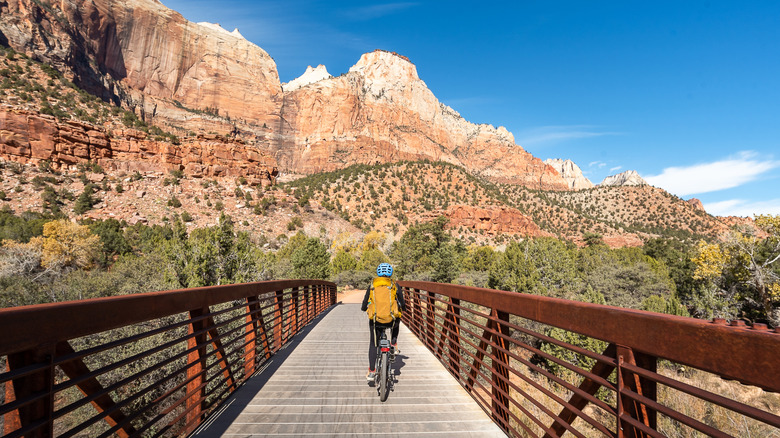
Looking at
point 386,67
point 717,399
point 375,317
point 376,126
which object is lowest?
point 375,317

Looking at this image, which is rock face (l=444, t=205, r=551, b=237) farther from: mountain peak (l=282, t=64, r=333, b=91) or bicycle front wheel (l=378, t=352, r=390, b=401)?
mountain peak (l=282, t=64, r=333, b=91)

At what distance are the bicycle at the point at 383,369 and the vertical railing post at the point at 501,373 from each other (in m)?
1.23

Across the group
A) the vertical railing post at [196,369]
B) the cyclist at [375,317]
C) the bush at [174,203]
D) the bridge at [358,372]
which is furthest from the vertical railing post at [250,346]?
the bush at [174,203]

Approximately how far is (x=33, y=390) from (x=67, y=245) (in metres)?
35.7

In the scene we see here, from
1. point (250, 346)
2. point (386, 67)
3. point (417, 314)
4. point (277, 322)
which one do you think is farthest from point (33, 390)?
point (386, 67)

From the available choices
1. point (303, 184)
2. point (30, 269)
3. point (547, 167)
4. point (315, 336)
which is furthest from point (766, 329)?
point (547, 167)

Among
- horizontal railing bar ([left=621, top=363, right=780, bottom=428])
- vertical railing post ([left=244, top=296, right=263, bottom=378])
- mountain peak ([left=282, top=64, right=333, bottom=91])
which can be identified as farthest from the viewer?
mountain peak ([left=282, top=64, right=333, bottom=91])

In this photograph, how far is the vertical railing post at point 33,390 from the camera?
171 centimetres

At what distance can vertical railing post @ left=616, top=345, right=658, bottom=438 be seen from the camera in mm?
1866

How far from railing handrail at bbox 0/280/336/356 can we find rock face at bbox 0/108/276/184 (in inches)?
2224

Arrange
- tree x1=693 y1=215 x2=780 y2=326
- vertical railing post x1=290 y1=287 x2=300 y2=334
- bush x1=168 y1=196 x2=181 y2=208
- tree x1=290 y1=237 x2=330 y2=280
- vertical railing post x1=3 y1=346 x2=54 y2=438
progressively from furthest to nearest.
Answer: bush x1=168 y1=196 x2=181 y2=208 < tree x1=290 y1=237 x2=330 y2=280 < tree x1=693 y1=215 x2=780 y2=326 < vertical railing post x1=290 y1=287 x2=300 y2=334 < vertical railing post x1=3 y1=346 x2=54 y2=438

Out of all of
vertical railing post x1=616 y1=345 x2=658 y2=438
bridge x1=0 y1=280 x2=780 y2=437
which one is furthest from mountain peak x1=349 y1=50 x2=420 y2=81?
vertical railing post x1=616 y1=345 x2=658 y2=438

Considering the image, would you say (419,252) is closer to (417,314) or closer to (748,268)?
(748,268)

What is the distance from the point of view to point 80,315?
2.07m
